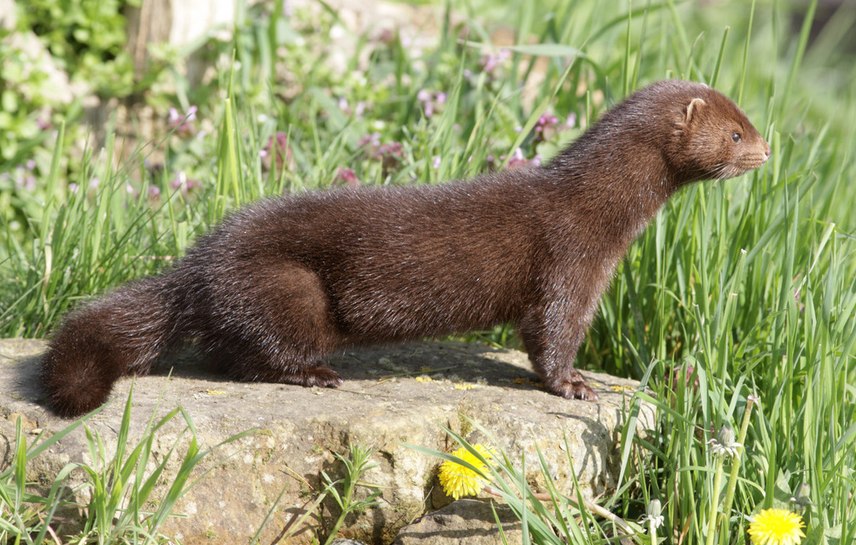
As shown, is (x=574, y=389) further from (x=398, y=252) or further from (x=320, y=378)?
(x=320, y=378)

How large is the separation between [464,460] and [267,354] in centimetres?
103

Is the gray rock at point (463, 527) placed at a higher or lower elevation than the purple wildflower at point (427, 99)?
lower

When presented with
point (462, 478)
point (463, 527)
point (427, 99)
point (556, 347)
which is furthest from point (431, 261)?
point (427, 99)

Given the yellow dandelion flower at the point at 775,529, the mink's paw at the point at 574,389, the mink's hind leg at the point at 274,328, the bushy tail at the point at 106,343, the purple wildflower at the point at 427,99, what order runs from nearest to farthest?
the yellow dandelion flower at the point at 775,529 < the bushy tail at the point at 106,343 < the mink's hind leg at the point at 274,328 < the mink's paw at the point at 574,389 < the purple wildflower at the point at 427,99

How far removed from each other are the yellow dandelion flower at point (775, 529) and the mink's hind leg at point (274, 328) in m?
1.69

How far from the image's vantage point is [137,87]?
6.62m

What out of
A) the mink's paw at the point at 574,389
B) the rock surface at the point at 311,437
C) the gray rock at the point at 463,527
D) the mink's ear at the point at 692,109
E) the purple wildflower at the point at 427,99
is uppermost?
the mink's ear at the point at 692,109

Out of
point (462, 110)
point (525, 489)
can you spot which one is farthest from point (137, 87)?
point (525, 489)

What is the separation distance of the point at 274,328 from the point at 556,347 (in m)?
1.15

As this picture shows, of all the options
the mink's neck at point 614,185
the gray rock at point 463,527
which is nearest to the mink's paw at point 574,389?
the mink's neck at point 614,185

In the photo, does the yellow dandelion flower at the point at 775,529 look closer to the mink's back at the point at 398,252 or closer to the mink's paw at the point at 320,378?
the mink's back at the point at 398,252

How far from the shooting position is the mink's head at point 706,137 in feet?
11.3

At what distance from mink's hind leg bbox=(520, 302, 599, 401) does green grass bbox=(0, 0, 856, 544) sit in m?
0.32

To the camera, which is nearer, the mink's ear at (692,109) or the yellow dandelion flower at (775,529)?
the yellow dandelion flower at (775,529)
